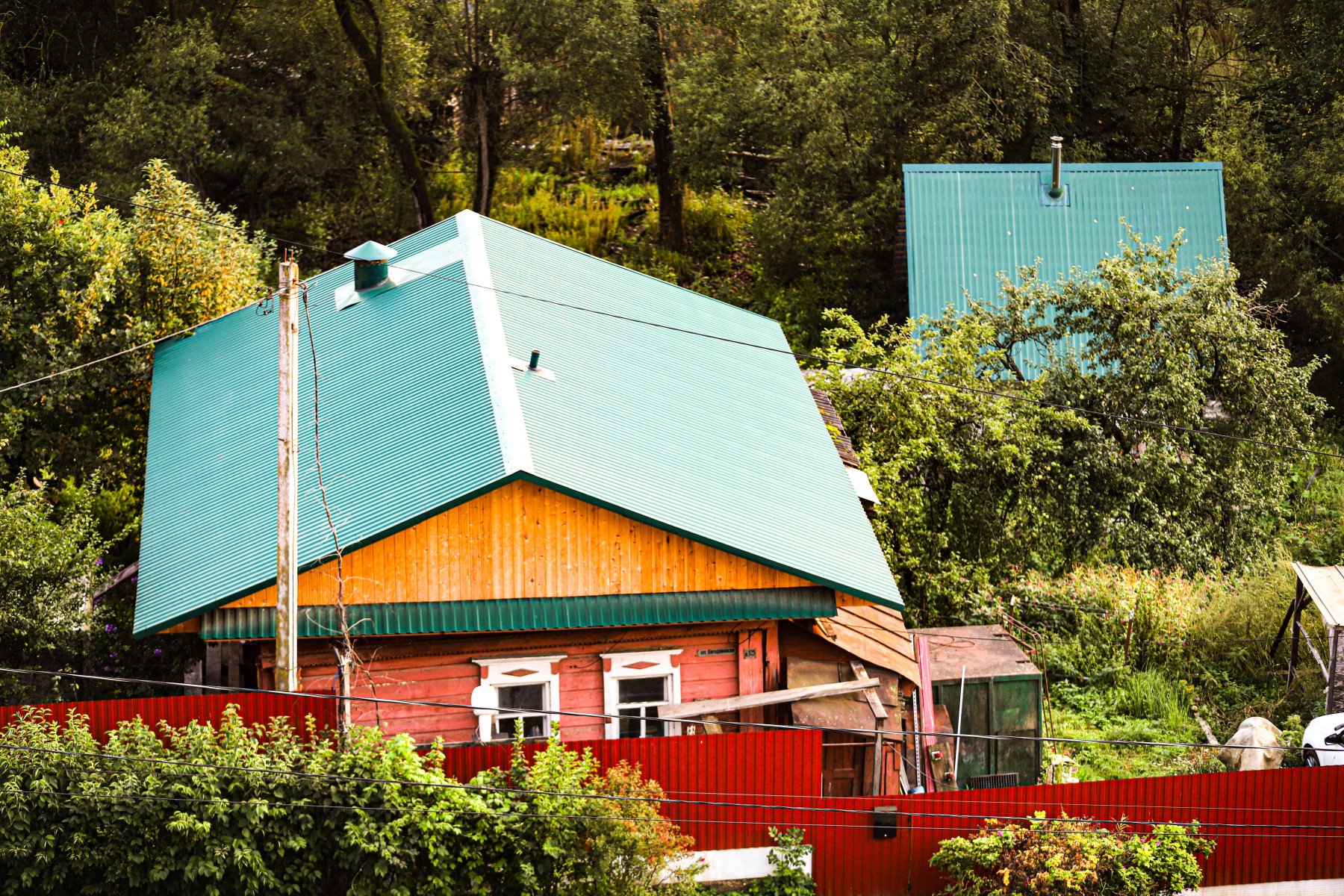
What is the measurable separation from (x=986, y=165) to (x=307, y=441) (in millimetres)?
20066

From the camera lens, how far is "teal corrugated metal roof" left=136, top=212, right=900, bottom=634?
48.0ft

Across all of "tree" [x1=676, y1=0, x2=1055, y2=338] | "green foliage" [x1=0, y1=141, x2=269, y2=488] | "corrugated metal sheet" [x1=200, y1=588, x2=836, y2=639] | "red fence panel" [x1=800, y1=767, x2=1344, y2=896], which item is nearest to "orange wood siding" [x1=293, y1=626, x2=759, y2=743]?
"corrugated metal sheet" [x1=200, y1=588, x2=836, y2=639]

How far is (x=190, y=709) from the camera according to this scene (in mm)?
13125

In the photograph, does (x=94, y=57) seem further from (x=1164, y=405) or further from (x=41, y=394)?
(x=1164, y=405)

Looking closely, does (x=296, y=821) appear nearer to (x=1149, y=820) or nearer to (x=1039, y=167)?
(x=1149, y=820)

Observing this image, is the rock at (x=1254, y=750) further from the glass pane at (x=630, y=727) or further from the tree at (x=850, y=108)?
the tree at (x=850, y=108)

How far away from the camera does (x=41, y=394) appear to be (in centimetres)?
1980

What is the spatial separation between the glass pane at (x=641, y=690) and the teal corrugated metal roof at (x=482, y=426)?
6.64ft

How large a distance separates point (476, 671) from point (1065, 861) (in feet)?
22.1

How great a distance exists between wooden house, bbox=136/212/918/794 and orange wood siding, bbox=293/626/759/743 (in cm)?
3

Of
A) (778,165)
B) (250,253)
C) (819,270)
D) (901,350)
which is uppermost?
(778,165)

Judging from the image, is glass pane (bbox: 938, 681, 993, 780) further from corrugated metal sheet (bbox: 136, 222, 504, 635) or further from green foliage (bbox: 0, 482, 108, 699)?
green foliage (bbox: 0, 482, 108, 699)

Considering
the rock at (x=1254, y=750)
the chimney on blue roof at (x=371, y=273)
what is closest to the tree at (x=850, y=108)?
the chimney on blue roof at (x=371, y=273)

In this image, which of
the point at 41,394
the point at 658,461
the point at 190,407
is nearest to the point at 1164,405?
the point at 658,461
